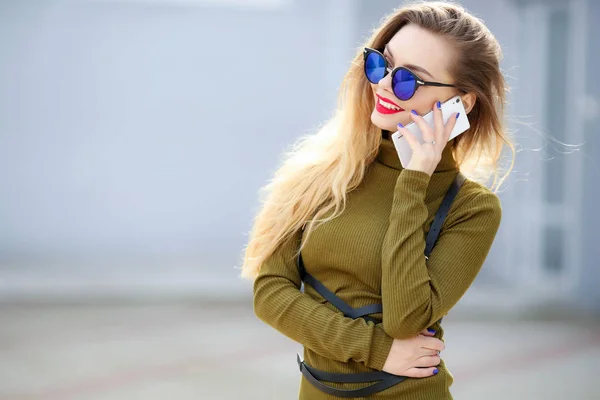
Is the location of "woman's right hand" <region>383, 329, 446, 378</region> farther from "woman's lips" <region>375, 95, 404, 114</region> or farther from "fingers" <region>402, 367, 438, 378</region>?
"woman's lips" <region>375, 95, 404, 114</region>

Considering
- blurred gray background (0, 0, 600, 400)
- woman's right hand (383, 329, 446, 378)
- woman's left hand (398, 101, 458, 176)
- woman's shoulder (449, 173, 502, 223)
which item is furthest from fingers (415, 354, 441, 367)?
blurred gray background (0, 0, 600, 400)

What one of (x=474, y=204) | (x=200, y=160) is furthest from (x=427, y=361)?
(x=200, y=160)

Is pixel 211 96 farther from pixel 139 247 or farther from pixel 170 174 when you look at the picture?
pixel 139 247

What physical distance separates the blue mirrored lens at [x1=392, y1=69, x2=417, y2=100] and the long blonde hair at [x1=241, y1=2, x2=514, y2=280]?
0.13 meters

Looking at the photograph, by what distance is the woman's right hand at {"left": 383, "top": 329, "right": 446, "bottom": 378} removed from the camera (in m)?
2.13

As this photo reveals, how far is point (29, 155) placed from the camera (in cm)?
966

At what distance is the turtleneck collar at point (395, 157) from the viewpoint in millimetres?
2320

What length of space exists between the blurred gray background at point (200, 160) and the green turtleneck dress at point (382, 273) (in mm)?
4455

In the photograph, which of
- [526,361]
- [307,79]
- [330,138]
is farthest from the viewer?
[307,79]

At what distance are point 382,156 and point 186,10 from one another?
24.9 ft

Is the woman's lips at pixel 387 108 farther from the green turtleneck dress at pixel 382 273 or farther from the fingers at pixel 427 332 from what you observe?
the fingers at pixel 427 332

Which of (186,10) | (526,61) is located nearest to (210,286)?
(186,10)

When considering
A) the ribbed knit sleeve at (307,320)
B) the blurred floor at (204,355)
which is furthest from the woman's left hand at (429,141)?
the blurred floor at (204,355)

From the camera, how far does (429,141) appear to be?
7.09ft
